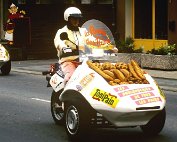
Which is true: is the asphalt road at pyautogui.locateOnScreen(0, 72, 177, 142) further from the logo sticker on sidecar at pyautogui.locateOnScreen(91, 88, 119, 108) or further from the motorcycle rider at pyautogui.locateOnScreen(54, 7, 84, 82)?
the motorcycle rider at pyautogui.locateOnScreen(54, 7, 84, 82)

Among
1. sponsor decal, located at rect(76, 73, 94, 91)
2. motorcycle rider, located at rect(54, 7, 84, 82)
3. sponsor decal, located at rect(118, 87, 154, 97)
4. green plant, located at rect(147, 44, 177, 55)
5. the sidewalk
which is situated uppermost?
motorcycle rider, located at rect(54, 7, 84, 82)

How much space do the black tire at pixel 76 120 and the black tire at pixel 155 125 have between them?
1.12 m

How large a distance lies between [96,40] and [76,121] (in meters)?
1.51

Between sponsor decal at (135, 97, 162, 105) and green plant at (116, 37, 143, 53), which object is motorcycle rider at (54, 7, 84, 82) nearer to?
sponsor decal at (135, 97, 162, 105)

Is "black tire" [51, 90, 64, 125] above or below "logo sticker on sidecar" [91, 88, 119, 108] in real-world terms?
below

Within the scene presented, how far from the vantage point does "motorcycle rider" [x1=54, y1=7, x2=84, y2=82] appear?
9469 millimetres

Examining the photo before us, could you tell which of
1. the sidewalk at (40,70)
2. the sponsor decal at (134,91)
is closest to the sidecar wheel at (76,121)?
the sponsor decal at (134,91)

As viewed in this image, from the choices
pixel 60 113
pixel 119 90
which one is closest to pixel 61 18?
pixel 60 113

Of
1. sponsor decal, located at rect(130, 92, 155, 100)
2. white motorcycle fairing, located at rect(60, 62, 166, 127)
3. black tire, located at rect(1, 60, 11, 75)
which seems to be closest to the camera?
white motorcycle fairing, located at rect(60, 62, 166, 127)

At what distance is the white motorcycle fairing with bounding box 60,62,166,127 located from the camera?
8.16 meters

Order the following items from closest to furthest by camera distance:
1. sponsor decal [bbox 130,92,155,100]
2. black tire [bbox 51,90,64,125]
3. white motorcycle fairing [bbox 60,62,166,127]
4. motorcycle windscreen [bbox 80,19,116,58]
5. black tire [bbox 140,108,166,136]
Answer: white motorcycle fairing [bbox 60,62,166,127]
sponsor decal [bbox 130,92,155,100]
black tire [bbox 140,108,166,136]
motorcycle windscreen [bbox 80,19,116,58]
black tire [bbox 51,90,64,125]

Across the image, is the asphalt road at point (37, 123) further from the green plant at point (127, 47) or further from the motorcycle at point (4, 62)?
the green plant at point (127, 47)

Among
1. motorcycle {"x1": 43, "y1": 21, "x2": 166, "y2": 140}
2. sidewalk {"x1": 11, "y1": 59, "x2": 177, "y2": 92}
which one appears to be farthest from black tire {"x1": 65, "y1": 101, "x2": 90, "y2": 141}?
sidewalk {"x1": 11, "y1": 59, "x2": 177, "y2": 92}

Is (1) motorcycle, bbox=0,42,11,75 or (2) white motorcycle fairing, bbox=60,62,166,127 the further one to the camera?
(1) motorcycle, bbox=0,42,11,75
